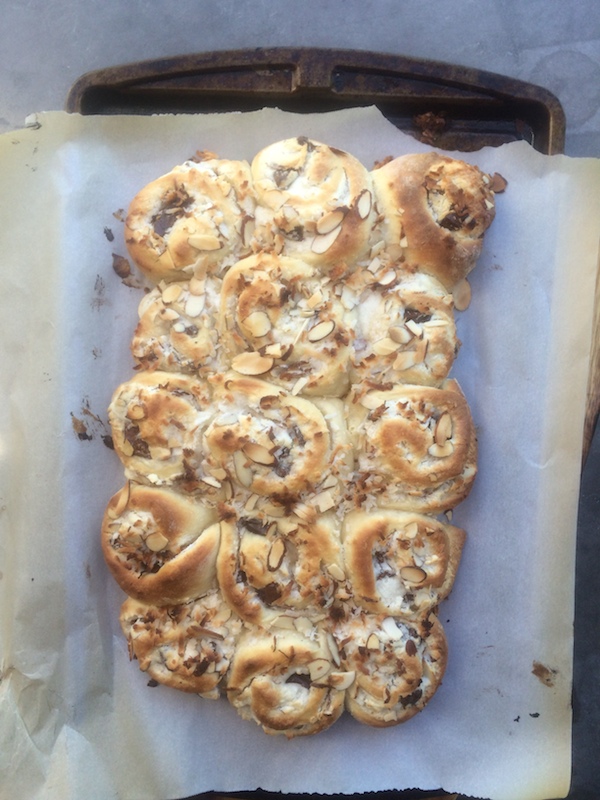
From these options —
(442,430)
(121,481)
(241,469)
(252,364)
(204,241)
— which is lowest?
(121,481)

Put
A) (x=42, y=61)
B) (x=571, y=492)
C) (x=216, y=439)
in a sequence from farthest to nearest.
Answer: (x=42, y=61) < (x=571, y=492) < (x=216, y=439)

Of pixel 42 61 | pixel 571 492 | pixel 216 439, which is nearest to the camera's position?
pixel 216 439

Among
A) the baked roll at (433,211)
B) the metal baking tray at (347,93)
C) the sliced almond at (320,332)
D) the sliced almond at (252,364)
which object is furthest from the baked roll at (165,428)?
the metal baking tray at (347,93)

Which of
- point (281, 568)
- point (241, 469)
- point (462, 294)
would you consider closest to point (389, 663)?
point (281, 568)

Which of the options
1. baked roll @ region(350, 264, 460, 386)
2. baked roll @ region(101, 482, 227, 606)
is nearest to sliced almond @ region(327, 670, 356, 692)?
baked roll @ region(101, 482, 227, 606)

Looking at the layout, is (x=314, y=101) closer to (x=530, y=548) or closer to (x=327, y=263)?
(x=327, y=263)

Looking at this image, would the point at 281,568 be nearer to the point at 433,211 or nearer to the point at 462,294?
the point at 462,294

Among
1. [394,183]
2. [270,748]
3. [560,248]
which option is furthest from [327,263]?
[270,748]
